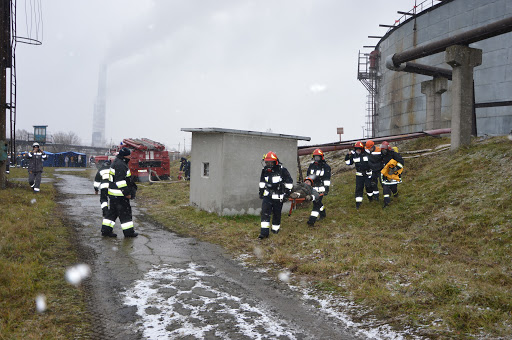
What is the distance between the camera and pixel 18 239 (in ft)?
21.6

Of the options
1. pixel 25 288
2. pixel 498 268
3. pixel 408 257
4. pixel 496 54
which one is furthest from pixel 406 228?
pixel 496 54

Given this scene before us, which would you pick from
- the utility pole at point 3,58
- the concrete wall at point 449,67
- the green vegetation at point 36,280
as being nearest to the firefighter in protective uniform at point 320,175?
the green vegetation at point 36,280

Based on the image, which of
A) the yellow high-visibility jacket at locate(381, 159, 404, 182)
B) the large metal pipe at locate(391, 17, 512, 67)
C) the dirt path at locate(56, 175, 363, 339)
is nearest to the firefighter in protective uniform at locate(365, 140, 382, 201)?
the yellow high-visibility jacket at locate(381, 159, 404, 182)

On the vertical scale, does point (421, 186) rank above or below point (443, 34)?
below

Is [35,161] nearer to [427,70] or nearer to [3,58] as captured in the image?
[3,58]

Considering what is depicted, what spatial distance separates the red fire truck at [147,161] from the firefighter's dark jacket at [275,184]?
1478cm

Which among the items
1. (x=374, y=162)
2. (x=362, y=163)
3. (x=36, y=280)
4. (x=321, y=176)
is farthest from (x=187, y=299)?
(x=374, y=162)

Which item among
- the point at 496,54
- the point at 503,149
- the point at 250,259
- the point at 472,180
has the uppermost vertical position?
the point at 496,54

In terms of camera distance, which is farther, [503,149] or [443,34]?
[443,34]

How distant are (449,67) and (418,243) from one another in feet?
53.8

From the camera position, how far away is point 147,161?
22.1 metres

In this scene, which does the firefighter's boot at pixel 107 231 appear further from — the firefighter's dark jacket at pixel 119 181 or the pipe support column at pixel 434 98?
the pipe support column at pixel 434 98

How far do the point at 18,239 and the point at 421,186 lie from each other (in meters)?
10.2

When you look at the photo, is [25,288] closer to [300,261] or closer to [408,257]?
[300,261]
